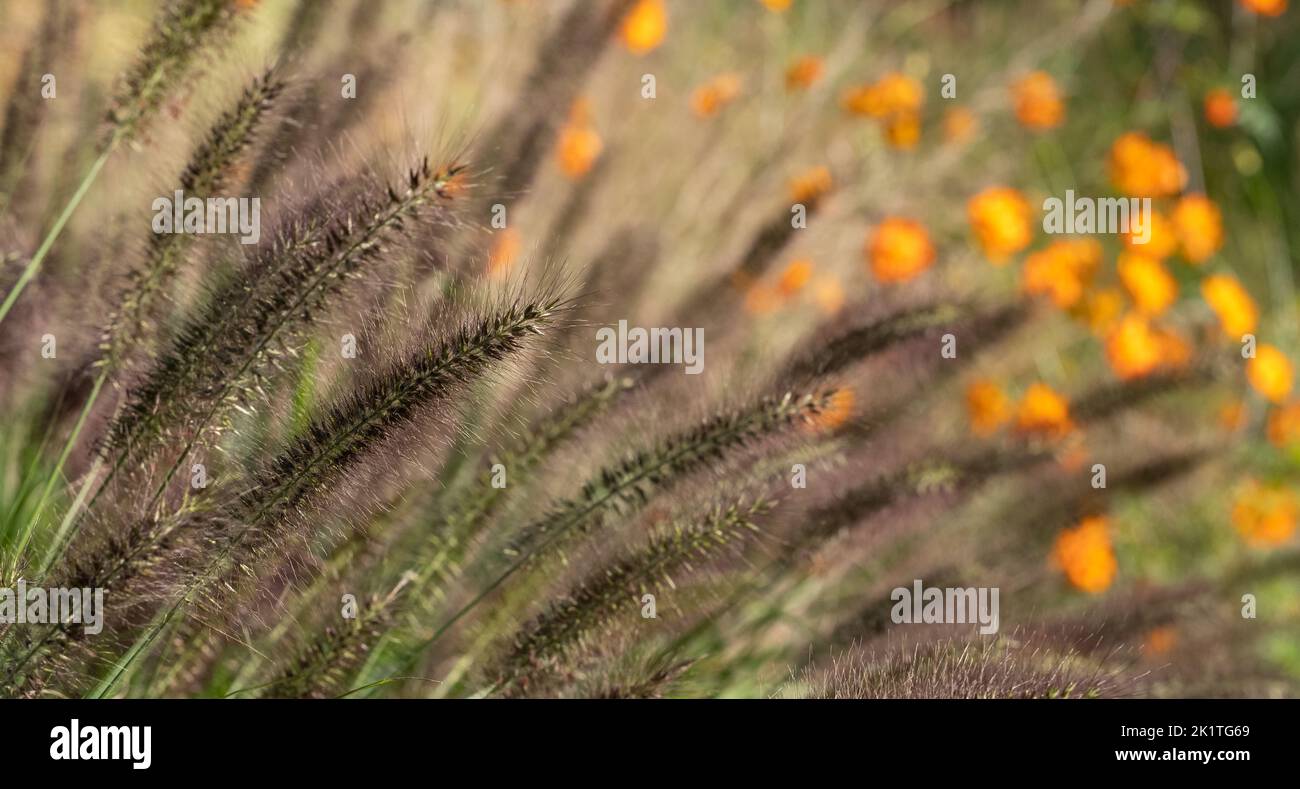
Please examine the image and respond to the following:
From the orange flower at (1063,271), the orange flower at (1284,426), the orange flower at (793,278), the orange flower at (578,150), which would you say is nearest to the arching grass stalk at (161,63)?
the orange flower at (578,150)

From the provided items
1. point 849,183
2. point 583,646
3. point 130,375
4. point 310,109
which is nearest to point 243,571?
point 130,375

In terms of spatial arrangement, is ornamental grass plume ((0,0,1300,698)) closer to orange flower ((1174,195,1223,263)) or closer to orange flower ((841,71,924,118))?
orange flower ((841,71,924,118))

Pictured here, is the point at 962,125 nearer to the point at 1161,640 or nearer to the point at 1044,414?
the point at 1044,414

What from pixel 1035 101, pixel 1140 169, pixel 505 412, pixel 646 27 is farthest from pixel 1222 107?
pixel 505 412

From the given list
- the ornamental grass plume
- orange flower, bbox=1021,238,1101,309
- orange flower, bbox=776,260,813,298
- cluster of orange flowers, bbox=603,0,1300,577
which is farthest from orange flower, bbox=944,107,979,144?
orange flower, bbox=776,260,813,298
